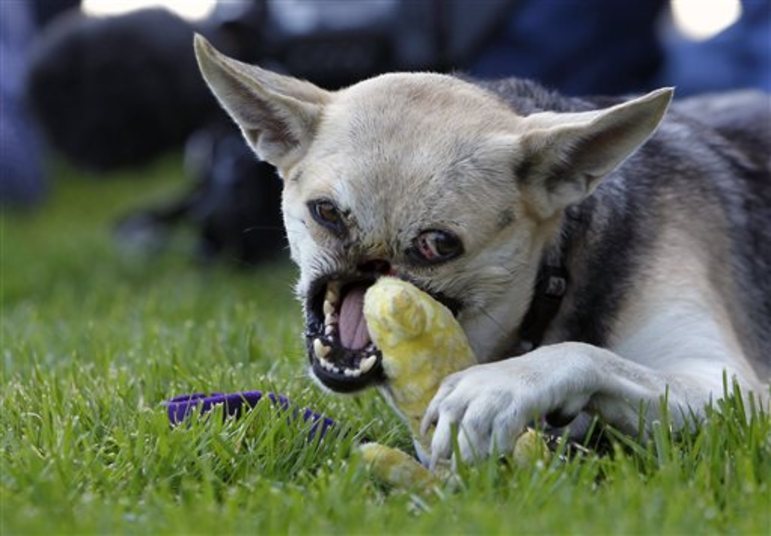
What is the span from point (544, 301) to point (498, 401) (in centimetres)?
70

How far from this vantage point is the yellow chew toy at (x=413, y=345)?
10.1 feet

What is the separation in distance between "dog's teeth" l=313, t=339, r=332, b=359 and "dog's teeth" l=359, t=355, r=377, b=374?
0.11 meters

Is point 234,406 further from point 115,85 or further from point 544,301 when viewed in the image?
point 115,85

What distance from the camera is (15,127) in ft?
32.7

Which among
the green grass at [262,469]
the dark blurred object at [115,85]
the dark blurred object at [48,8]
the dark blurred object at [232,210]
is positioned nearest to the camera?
the green grass at [262,469]

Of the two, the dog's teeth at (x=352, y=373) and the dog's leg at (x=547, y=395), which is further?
the dog's teeth at (x=352, y=373)

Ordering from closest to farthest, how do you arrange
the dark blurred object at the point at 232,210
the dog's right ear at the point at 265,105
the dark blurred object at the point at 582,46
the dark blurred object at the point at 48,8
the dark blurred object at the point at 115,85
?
1. the dog's right ear at the point at 265,105
2. the dark blurred object at the point at 232,210
3. the dark blurred object at the point at 582,46
4. the dark blurred object at the point at 115,85
5. the dark blurred object at the point at 48,8

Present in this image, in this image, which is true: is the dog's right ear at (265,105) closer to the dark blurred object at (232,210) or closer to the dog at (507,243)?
the dog at (507,243)

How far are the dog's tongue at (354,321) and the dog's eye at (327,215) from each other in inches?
6.2

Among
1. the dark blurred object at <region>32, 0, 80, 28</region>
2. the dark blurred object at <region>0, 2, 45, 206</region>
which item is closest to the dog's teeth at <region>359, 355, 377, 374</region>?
the dark blurred object at <region>0, 2, 45, 206</region>

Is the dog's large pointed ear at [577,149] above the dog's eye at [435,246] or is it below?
above

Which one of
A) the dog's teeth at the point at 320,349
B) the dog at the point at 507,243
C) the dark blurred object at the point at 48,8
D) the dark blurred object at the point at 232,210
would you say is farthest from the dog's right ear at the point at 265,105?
the dark blurred object at the point at 48,8

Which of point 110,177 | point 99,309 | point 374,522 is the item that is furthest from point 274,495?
point 110,177

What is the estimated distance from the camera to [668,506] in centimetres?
260
